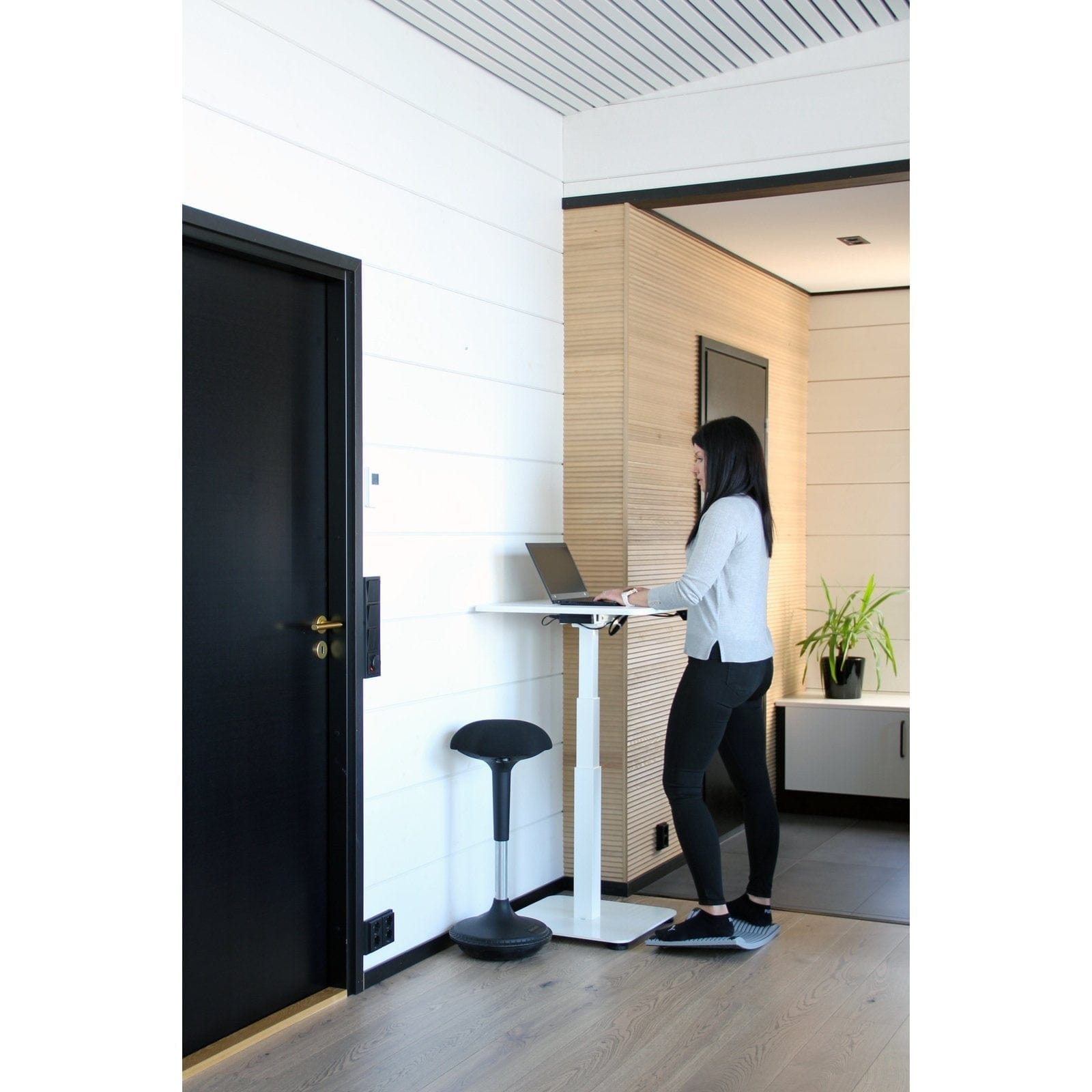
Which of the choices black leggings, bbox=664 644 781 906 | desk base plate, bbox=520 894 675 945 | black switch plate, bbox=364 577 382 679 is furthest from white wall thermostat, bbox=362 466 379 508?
desk base plate, bbox=520 894 675 945

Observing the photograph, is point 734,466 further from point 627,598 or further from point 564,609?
point 564,609

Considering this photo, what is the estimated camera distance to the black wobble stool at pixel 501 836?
379 centimetres

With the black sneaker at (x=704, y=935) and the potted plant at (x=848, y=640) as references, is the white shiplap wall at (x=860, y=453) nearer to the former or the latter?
the potted plant at (x=848, y=640)

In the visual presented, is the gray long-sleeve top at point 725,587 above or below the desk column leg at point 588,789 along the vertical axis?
above

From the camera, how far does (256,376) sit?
10.8ft

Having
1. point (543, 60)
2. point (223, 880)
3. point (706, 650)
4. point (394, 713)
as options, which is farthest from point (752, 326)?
point (223, 880)

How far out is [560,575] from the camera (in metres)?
4.16

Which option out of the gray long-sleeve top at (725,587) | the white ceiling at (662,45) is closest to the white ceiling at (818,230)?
the white ceiling at (662,45)

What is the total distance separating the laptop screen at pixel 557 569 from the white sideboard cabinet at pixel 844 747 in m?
2.05
